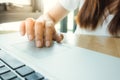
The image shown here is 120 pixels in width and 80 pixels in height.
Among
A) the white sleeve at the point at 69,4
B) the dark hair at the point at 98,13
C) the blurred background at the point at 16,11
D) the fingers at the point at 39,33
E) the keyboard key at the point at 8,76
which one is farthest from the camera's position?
the blurred background at the point at 16,11

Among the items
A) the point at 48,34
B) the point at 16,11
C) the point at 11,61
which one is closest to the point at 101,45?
the point at 48,34

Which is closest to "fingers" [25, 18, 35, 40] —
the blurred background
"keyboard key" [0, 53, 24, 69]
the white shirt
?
"keyboard key" [0, 53, 24, 69]

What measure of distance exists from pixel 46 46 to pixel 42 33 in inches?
3.1

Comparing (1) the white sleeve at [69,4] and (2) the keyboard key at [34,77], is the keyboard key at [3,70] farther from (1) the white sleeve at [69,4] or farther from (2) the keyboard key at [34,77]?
(1) the white sleeve at [69,4]

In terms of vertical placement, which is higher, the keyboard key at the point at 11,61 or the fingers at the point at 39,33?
the fingers at the point at 39,33

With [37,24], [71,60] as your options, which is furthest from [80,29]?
[71,60]

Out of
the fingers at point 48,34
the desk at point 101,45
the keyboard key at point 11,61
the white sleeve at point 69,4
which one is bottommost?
the desk at point 101,45

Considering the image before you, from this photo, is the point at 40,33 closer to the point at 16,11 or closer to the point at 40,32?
the point at 40,32

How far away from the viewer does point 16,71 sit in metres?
0.28

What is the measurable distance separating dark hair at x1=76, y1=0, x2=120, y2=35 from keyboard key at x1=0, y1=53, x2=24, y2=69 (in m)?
0.47

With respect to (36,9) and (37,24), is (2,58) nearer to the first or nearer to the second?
(37,24)

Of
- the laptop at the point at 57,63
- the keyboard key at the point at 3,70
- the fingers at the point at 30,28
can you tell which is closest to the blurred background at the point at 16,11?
the fingers at the point at 30,28

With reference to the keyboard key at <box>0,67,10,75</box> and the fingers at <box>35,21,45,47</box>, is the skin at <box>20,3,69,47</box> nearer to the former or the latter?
the fingers at <box>35,21,45,47</box>

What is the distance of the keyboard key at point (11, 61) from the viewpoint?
30 cm
